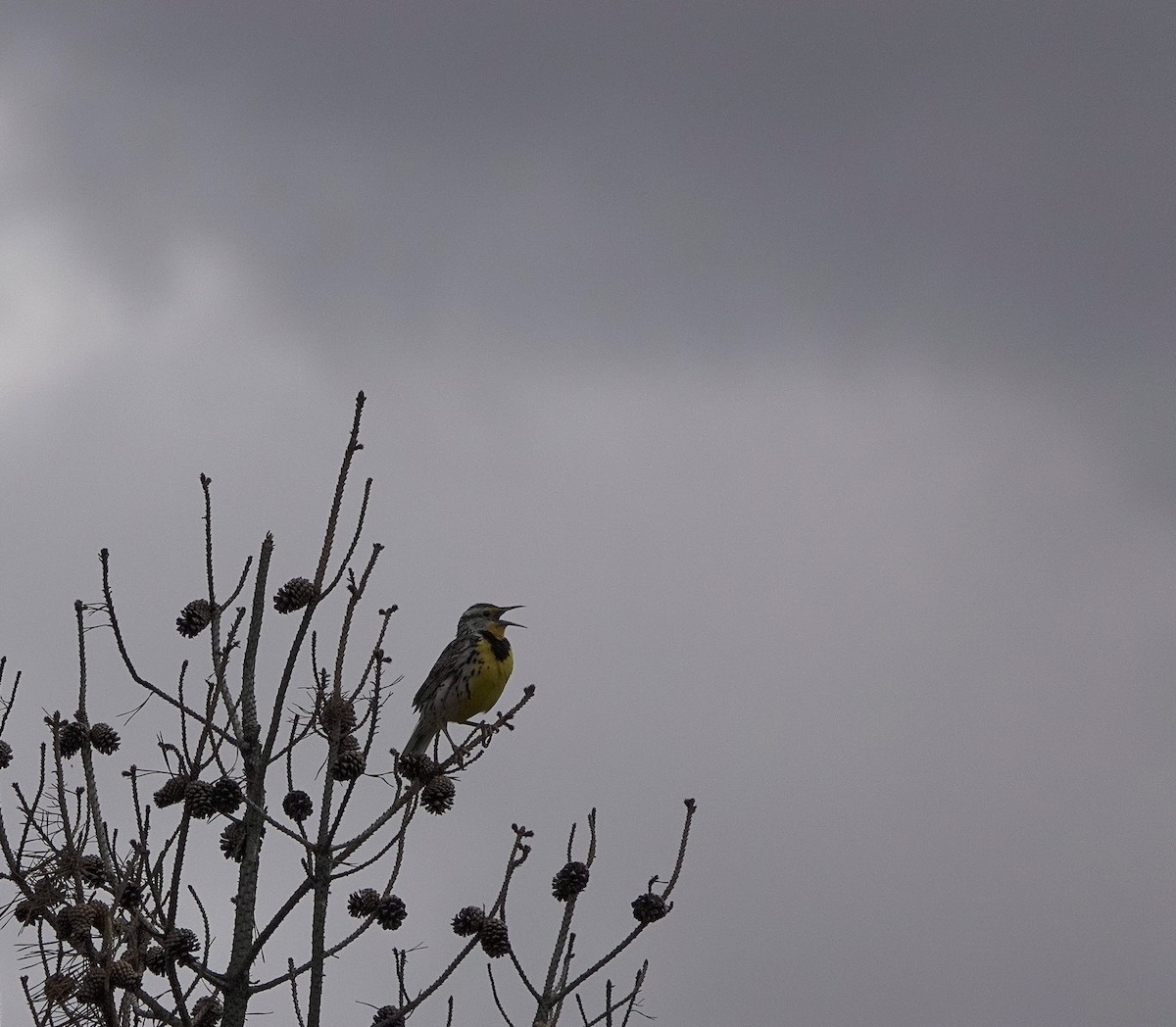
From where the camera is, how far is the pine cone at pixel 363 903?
732cm

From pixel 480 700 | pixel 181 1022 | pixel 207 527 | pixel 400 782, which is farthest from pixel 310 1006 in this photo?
pixel 480 700

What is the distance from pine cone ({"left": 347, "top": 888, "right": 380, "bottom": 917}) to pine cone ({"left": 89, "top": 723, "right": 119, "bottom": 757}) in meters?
1.57

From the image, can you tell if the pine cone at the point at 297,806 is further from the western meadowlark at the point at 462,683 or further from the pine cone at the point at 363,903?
the western meadowlark at the point at 462,683

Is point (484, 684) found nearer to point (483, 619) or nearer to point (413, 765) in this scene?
point (483, 619)

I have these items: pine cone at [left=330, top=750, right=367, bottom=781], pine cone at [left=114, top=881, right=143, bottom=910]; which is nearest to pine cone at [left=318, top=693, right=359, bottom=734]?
pine cone at [left=330, top=750, right=367, bottom=781]

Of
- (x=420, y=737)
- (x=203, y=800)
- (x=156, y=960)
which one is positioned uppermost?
(x=420, y=737)

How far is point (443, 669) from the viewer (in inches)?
630

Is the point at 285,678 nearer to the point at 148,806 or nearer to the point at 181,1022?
the point at 148,806

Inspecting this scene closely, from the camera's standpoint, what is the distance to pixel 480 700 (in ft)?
51.1

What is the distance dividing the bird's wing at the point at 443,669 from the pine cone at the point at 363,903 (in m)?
8.25

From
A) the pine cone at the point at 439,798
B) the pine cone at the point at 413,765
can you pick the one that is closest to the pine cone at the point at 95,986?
the pine cone at the point at 413,765

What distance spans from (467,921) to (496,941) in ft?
0.83

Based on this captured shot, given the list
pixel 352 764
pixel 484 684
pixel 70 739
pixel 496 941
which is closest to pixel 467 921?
pixel 496 941

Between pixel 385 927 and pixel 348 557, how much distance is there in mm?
1917
